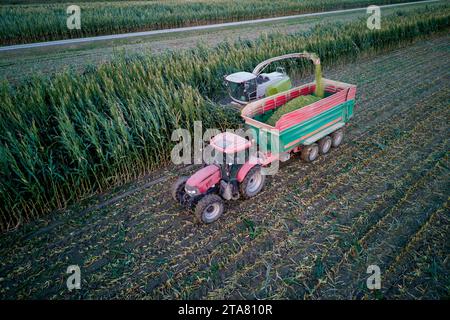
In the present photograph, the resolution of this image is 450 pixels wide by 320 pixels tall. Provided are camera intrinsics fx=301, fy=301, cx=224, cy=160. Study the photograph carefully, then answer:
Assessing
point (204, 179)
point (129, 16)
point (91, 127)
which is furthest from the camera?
point (129, 16)

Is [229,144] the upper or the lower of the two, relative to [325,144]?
upper

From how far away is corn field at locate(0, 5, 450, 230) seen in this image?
5.45 metres

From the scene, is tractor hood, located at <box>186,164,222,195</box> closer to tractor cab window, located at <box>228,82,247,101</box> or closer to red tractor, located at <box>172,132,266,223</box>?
red tractor, located at <box>172,132,266,223</box>

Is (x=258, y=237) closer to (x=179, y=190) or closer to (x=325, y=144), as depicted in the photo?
(x=179, y=190)

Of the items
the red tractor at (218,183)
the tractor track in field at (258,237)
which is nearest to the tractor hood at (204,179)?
the red tractor at (218,183)

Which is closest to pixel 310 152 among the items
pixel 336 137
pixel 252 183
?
pixel 336 137

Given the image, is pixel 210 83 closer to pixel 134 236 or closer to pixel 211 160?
pixel 211 160

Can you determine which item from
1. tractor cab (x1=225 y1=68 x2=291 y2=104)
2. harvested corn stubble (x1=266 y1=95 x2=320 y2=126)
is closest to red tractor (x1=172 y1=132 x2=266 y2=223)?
harvested corn stubble (x1=266 y1=95 x2=320 y2=126)

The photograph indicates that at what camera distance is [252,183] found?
5.84 metres

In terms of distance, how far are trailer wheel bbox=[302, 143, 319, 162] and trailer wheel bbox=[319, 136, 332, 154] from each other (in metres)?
0.16

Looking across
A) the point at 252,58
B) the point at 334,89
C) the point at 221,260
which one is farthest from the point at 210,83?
the point at 221,260

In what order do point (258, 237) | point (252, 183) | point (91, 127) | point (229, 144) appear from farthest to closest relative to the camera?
point (91, 127), point (252, 183), point (229, 144), point (258, 237)

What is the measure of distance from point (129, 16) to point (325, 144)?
2229cm

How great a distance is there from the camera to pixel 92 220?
17.9 feet
